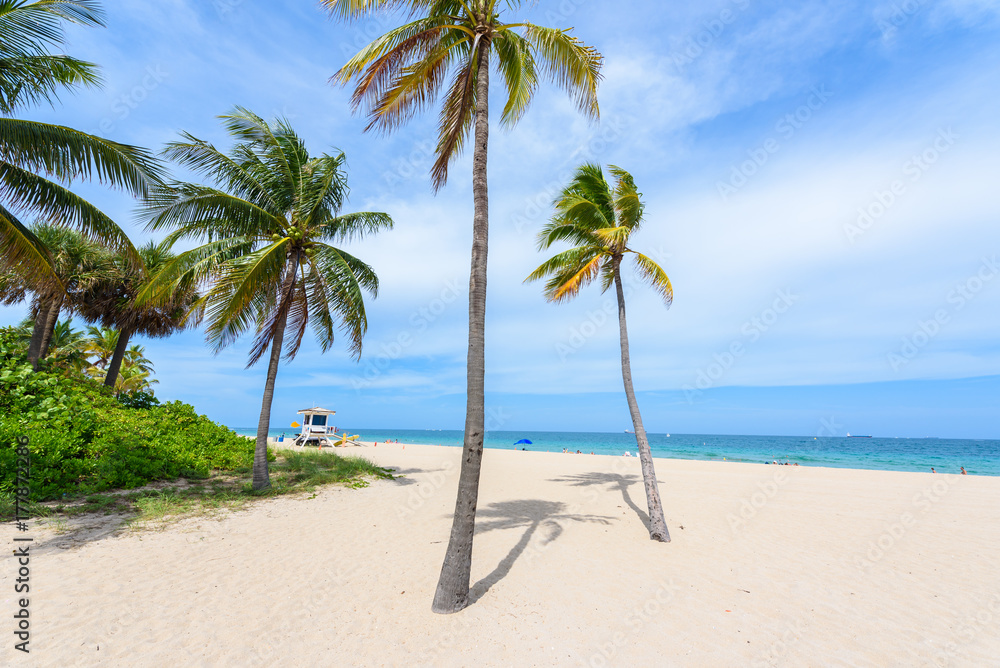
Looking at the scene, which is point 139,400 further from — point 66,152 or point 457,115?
point 457,115

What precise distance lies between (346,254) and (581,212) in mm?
7249

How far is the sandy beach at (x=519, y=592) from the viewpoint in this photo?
427cm

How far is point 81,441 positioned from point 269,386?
416cm

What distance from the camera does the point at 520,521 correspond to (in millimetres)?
9625

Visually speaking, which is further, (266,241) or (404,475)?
(404,475)

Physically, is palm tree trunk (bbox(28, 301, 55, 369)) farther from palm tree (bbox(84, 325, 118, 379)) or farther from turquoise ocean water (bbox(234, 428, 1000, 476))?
turquoise ocean water (bbox(234, 428, 1000, 476))

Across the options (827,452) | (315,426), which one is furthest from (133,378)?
(827,452)

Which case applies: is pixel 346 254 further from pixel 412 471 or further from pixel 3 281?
pixel 3 281

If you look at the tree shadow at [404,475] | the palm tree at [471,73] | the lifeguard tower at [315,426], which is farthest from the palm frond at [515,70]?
the lifeguard tower at [315,426]

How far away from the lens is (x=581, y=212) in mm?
10148

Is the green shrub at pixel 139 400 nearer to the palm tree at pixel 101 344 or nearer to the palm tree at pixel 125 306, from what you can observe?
the palm tree at pixel 125 306

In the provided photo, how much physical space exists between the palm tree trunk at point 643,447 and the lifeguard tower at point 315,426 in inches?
1063

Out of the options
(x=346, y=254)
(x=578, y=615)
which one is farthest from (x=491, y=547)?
(x=346, y=254)

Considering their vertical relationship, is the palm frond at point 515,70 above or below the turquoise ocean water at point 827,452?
above
